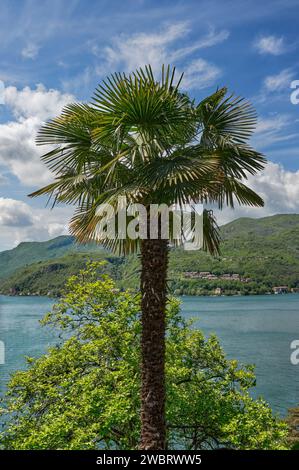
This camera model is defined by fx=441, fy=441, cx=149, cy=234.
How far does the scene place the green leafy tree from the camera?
10.7 meters

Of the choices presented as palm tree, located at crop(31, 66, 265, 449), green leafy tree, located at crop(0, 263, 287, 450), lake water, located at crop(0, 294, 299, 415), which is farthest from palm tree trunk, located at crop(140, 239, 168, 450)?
lake water, located at crop(0, 294, 299, 415)

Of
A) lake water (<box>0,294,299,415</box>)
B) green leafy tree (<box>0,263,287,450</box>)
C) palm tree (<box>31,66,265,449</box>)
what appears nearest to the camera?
palm tree (<box>31,66,265,449</box>)

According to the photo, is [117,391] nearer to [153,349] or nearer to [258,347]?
[153,349]

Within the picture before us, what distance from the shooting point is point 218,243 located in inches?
366

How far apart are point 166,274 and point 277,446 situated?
5.89m

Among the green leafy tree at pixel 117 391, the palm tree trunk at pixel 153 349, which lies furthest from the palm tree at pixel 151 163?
the green leafy tree at pixel 117 391

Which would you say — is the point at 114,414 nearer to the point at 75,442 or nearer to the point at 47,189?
the point at 75,442

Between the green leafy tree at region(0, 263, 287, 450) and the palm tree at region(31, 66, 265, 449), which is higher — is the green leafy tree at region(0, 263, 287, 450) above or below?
below

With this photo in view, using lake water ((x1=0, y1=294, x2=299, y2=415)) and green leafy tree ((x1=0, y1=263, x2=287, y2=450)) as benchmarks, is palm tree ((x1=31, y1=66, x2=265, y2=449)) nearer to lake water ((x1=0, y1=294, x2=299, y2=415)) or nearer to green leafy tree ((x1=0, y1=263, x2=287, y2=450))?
green leafy tree ((x1=0, y1=263, x2=287, y2=450))

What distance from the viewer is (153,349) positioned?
773cm

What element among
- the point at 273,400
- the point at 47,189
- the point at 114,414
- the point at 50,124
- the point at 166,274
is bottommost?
the point at 273,400

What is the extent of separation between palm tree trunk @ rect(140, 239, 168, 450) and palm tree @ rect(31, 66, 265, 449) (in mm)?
17

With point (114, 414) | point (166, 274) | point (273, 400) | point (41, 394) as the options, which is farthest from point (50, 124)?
point (273, 400)

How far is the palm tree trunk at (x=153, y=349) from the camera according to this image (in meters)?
7.73
